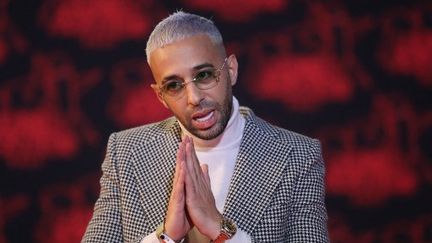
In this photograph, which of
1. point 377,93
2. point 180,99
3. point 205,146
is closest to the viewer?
point 180,99

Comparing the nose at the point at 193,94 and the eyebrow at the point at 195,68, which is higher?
the eyebrow at the point at 195,68

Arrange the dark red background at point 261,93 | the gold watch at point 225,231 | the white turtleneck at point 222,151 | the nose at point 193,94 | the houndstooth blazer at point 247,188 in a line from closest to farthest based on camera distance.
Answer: the gold watch at point 225,231
the nose at point 193,94
the houndstooth blazer at point 247,188
the white turtleneck at point 222,151
the dark red background at point 261,93

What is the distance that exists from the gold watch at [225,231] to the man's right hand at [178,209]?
10 cm

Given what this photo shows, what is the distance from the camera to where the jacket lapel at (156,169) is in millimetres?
1955

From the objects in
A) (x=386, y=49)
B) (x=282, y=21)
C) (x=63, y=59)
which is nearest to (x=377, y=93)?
(x=386, y=49)

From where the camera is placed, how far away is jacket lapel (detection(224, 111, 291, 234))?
6.30 ft

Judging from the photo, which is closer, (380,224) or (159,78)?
(159,78)

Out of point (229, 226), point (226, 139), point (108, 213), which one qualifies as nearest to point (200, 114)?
point (226, 139)

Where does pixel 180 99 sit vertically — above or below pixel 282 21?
below

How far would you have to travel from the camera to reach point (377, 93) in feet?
8.77

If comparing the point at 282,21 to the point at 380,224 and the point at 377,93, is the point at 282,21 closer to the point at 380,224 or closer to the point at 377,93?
the point at 377,93

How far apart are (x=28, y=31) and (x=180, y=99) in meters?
1.16

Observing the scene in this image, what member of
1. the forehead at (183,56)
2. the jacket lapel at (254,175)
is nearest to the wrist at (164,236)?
the jacket lapel at (254,175)

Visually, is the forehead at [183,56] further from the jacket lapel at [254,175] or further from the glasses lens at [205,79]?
the jacket lapel at [254,175]
